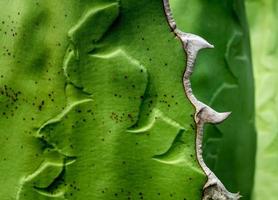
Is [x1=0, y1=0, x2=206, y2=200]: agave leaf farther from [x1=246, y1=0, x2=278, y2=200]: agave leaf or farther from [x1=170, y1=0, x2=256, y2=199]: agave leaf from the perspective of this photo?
[x1=246, y1=0, x2=278, y2=200]: agave leaf

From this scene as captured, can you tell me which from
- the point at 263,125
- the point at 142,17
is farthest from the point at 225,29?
the point at 142,17

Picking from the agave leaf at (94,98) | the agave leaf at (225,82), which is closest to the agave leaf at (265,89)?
the agave leaf at (225,82)

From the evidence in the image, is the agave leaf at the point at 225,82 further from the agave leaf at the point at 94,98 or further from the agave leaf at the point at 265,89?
the agave leaf at the point at 94,98

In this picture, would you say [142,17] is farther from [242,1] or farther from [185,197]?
[242,1]

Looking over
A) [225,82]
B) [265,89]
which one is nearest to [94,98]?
[225,82]

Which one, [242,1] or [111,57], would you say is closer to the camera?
[111,57]

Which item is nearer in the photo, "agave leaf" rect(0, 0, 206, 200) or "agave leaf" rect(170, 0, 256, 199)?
"agave leaf" rect(0, 0, 206, 200)

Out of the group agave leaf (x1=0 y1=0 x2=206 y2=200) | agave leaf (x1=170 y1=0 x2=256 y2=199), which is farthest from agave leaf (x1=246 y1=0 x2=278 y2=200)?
agave leaf (x1=0 y1=0 x2=206 y2=200)
